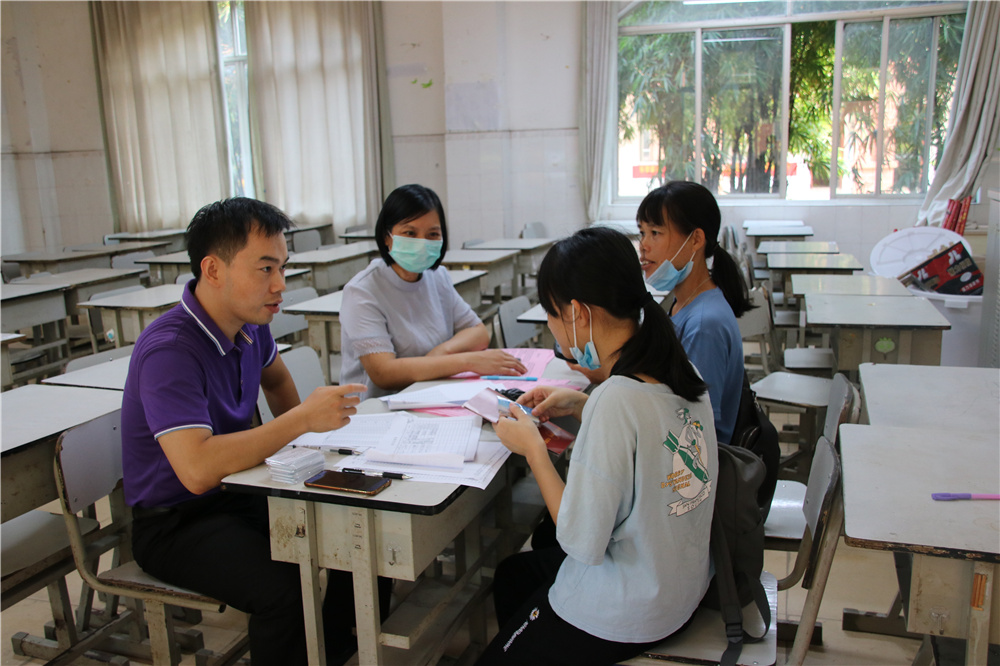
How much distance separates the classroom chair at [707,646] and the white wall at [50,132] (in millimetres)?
10102

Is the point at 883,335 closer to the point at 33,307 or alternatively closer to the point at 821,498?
the point at 821,498

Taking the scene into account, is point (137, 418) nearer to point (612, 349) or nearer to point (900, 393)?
point (612, 349)

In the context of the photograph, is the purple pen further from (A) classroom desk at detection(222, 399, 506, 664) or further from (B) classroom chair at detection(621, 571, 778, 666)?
(A) classroom desk at detection(222, 399, 506, 664)

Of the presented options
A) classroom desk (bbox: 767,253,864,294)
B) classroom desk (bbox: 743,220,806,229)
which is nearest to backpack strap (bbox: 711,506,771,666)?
classroom desk (bbox: 767,253,864,294)

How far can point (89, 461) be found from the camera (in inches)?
67.9

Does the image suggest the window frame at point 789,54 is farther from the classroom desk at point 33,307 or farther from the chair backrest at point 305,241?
the classroom desk at point 33,307

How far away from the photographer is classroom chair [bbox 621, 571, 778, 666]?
1.28 meters

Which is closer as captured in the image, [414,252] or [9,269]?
[414,252]

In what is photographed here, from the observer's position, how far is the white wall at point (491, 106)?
754 cm

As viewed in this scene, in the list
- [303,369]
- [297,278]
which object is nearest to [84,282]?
[297,278]

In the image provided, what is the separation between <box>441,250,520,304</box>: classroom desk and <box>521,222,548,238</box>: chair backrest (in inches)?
56.2

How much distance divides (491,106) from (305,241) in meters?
2.39

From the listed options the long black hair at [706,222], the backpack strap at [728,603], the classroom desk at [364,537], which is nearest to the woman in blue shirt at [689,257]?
the long black hair at [706,222]

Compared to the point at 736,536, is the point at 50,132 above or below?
above
